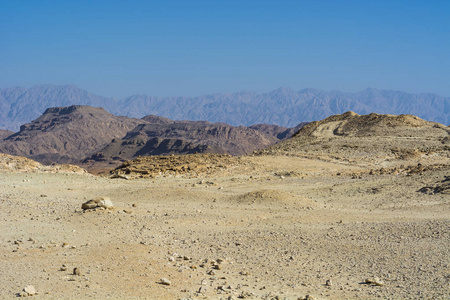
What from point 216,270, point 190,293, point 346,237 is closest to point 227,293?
point 190,293

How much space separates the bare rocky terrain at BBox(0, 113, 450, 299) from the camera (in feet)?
29.5

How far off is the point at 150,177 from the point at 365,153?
14.7 meters

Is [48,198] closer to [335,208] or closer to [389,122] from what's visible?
[335,208]

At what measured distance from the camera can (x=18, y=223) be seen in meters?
14.2

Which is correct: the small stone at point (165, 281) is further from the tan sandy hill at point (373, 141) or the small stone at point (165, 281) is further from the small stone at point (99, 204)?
the tan sandy hill at point (373, 141)

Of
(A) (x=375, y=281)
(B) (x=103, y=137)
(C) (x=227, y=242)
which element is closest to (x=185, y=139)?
(B) (x=103, y=137)

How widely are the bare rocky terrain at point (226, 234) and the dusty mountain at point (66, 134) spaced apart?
11436 cm

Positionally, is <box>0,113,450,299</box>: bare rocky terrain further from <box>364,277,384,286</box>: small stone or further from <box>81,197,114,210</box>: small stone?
<box>81,197,114,210</box>: small stone

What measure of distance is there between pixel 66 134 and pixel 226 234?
162575mm

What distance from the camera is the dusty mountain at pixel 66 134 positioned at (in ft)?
486

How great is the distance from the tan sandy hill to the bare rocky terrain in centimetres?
527

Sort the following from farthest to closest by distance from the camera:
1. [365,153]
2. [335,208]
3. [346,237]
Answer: [365,153], [335,208], [346,237]

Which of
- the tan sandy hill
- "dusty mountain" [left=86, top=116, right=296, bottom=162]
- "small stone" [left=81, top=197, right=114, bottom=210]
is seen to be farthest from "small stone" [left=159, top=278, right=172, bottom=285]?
"dusty mountain" [left=86, top=116, right=296, bottom=162]

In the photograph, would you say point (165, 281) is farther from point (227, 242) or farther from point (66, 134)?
point (66, 134)
